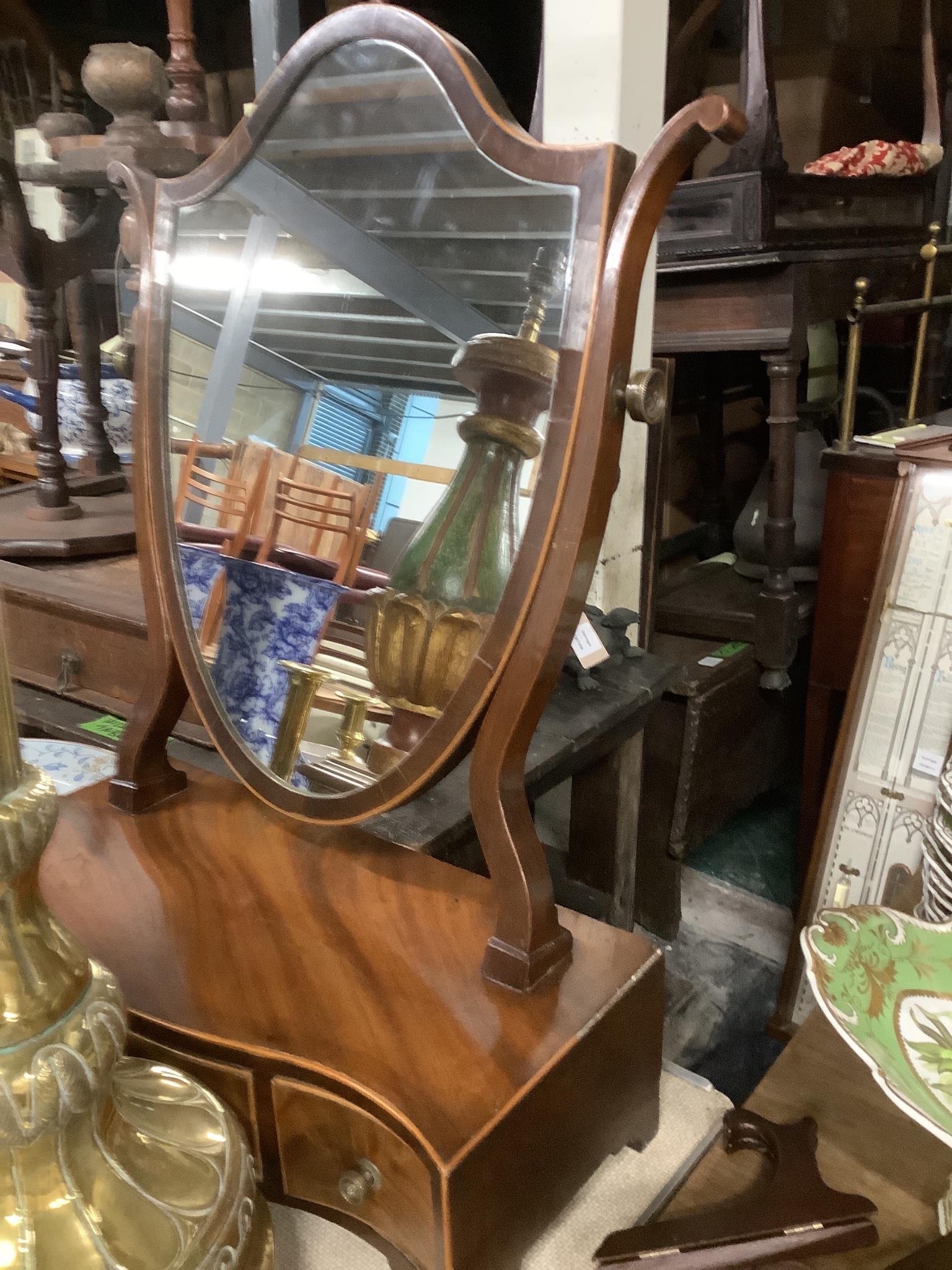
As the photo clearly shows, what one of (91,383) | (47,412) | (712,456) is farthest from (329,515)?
(712,456)

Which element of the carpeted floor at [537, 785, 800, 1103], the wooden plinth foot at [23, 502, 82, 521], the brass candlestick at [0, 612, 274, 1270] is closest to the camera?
the brass candlestick at [0, 612, 274, 1270]

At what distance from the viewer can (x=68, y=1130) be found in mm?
428

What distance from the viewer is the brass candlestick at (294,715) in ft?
Answer: 2.28

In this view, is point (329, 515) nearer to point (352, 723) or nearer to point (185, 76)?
point (352, 723)

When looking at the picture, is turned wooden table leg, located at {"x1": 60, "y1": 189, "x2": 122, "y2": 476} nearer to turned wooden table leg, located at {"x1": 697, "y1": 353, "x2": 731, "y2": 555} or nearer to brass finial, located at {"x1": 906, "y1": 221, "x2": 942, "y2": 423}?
turned wooden table leg, located at {"x1": 697, "y1": 353, "x2": 731, "y2": 555}

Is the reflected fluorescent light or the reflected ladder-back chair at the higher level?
the reflected fluorescent light

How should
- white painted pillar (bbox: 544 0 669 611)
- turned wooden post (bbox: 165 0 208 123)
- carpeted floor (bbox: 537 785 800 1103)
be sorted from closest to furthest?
turned wooden post (bbox: 165 0 208 123), white painted pillar (bbox: 544 0 669 611), carpeted floor (bbox: 537 785 800 1103)

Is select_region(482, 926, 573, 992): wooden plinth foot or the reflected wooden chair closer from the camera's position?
select_region(482, 926, 573, 992): wooden plinth foot

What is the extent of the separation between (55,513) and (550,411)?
0.96 metres

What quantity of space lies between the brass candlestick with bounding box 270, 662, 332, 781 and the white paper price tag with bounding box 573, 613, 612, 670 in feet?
1.56

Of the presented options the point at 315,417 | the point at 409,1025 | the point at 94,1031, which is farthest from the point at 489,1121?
the point at 315,417

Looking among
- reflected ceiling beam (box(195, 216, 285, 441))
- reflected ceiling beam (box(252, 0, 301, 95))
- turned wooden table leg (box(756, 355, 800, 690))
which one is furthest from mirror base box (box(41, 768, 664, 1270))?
turned wooden table leg (box(756, 355, 800, 690))

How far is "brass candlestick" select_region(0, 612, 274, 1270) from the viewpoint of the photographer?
0.40 metres

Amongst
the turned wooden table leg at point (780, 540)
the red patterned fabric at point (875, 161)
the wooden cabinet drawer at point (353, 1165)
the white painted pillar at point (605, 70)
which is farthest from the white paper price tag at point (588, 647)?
the red patterned fabric at point (875, 161)
